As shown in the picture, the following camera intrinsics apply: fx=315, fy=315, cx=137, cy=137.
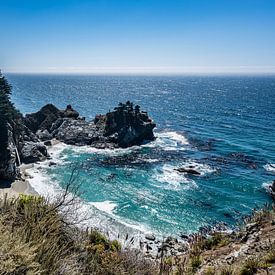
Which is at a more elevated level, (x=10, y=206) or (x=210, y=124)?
(x=10, y=206)

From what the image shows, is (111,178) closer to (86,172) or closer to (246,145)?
(86,172)

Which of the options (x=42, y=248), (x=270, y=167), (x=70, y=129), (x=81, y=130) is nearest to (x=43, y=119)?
(x=70, y=129)

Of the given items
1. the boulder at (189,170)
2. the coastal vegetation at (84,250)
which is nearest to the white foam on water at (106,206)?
the coastal vegetation at (84,250)

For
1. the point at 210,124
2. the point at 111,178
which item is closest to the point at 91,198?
the point at 111,178

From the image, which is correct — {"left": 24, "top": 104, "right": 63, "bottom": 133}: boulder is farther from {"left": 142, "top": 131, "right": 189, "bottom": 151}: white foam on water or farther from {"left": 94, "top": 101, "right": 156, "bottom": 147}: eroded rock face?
{"left": 142, "top": 131, "right": 189, "bottom": 151}: white foam on water

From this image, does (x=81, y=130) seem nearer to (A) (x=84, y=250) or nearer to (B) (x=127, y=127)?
(B) (x=127, y=127)

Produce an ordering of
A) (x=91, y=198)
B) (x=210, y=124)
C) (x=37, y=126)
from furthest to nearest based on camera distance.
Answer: (x=210, y=124)
(x=37, y=126)
(x=91, y=198)

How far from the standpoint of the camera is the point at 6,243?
7496 millimetres

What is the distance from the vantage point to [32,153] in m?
59.1

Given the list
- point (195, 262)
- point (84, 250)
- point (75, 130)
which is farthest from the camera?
point (75, 130)

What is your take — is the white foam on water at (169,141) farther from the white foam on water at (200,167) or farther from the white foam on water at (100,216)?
the white foam on water at (100,216)

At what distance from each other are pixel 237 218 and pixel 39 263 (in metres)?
33.0

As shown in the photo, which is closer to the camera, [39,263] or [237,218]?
[39,263]

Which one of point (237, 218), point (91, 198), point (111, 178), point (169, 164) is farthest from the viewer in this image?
point (169, 164)
